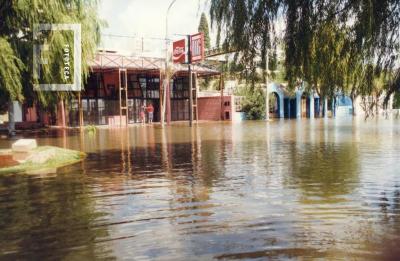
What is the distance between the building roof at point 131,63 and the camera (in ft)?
109

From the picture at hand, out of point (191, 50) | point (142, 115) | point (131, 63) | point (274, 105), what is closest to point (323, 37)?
point (191, 50)

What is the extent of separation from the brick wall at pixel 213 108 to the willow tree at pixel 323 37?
37.8 meters

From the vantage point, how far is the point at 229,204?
23.2 feet

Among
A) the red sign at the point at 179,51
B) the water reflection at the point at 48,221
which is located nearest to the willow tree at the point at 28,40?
the water reflection at the point at 48,221

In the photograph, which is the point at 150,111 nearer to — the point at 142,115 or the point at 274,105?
the point at 142,115

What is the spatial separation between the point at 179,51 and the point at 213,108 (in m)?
10.9

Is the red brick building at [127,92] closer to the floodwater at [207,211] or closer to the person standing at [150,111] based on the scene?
the person standing at [150,111]

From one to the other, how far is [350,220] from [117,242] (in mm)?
2924

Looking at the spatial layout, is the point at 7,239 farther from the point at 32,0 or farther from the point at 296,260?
the point at 32,0

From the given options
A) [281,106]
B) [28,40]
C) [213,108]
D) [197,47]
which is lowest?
[213,108]

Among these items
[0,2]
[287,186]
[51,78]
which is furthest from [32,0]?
[287,186]

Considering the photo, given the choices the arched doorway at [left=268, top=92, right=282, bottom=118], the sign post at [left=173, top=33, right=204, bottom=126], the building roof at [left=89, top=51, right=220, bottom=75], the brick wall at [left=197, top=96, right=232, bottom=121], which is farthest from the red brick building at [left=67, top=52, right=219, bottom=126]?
the arched doorway at [left=268, top=92, right=282, bottom=118]

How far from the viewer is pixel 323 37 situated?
6023mm

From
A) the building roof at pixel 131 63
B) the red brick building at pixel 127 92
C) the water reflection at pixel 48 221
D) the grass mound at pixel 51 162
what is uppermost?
the building roof at pixel 131 63
